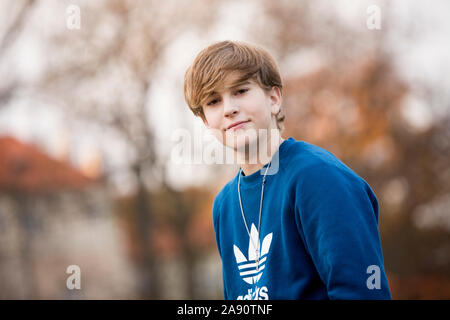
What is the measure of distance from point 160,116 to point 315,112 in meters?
3.43

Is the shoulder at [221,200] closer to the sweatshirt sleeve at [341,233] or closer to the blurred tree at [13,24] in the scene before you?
the sweatshirt sleeve at [341,233]

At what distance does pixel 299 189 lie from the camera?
1.21 meters

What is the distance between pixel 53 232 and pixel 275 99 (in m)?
9.32

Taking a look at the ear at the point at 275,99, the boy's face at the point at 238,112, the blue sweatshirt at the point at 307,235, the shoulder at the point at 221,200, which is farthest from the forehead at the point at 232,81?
the shoulder at the point at 221,200

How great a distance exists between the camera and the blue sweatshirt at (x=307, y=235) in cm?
110

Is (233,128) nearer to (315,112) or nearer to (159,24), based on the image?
(315,112)

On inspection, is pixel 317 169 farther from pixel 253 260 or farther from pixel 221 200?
pixel 221 200

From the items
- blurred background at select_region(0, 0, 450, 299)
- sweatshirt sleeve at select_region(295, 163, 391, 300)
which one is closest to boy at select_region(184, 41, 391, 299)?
sweatshirt sleeve at select_region(295, 163, 391, 300)

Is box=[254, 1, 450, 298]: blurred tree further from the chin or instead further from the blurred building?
the chin

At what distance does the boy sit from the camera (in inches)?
43.6

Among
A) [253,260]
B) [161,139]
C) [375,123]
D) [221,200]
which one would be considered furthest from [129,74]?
[253,260]

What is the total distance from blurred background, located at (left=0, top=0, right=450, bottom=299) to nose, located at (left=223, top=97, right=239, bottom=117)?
24.5ft

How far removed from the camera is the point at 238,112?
55.1 inches

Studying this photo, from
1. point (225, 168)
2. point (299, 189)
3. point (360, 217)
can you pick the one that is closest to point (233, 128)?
point (299, 189)
